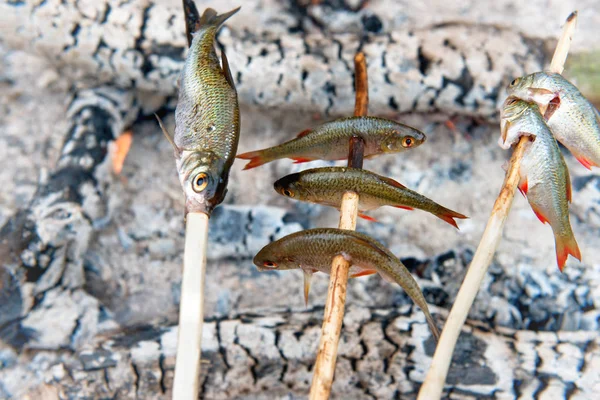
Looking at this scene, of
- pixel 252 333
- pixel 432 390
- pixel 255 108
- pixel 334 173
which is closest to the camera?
pixel 432 390

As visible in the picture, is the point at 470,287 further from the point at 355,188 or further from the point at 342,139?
the point at 342,139

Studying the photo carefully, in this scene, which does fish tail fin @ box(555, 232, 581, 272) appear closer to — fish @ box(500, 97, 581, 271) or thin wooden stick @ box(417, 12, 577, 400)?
fish @ box(500, 97, 581, 271)

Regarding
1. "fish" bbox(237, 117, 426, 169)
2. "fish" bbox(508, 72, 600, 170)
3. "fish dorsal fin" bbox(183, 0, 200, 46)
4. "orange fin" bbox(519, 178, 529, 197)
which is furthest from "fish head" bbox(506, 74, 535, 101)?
"fish dorsal fin" bbox(183, 0, 200, 46)

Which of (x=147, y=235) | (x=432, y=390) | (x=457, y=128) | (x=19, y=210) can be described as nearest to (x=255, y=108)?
(x=147, y=235)

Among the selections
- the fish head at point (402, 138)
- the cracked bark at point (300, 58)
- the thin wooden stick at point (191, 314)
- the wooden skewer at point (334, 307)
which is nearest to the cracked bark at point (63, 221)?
the cracked bark at point (300, 58)

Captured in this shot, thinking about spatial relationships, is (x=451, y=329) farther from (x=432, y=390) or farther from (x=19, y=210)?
(x=19, y=210)

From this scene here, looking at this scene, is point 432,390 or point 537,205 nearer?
point 432,390
